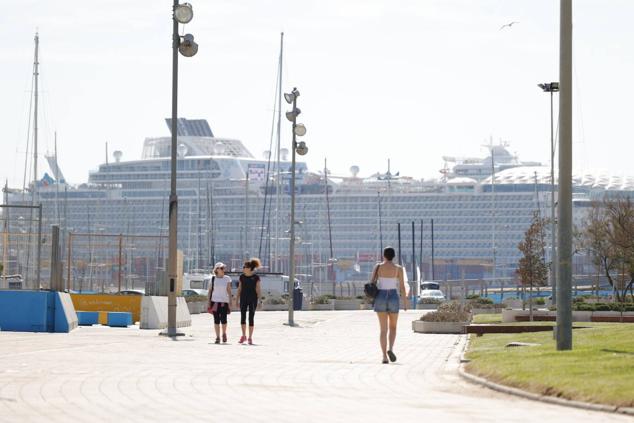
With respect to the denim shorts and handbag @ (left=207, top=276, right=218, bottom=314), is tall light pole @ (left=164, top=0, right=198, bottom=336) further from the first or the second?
the denim shorts

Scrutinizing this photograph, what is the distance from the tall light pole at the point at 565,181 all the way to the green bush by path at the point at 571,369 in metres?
0.41

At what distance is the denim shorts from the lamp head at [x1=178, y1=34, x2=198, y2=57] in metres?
9.60

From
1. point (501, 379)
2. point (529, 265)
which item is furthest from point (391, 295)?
point (529, 265)

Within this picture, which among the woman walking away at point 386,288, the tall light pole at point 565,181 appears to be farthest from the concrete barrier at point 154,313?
the tall light pole at point 565,181

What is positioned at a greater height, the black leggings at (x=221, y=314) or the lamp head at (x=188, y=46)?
the lamp head at (x=188, y=46)

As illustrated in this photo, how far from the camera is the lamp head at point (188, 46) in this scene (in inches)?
1013

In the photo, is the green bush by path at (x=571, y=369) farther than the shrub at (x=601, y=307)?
No

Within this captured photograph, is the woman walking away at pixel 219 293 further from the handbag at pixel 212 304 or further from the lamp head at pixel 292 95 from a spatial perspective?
the lamp head at pixel 292 95

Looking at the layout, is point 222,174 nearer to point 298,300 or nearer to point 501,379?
point 298,300

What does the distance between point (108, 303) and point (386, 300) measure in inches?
815

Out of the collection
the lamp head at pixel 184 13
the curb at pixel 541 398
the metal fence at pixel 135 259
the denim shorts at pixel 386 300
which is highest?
the lamp head at pixel 184 13

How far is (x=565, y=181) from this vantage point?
57.1 ft

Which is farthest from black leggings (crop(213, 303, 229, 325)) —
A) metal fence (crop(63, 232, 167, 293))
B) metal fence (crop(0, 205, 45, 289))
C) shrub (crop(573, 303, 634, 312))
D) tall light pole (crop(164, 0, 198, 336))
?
shrub (crop(573, 303, 634, 312))

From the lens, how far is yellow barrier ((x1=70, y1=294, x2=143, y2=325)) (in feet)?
121
